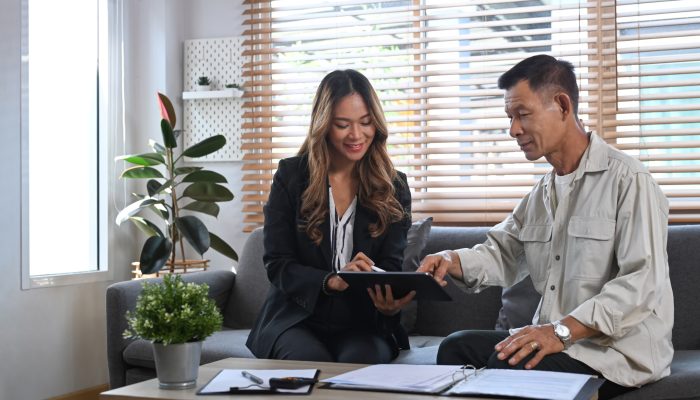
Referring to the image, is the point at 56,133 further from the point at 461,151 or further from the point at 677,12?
the point at 677,12

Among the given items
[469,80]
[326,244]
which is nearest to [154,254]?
[326,244]

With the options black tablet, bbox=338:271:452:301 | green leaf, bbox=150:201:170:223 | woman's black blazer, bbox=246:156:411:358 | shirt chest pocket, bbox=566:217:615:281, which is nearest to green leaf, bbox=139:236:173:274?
green leaf, bbox=150:201:170:223

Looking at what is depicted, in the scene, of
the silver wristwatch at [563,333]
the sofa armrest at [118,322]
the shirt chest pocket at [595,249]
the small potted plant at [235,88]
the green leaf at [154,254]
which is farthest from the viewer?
the small potted plant at [235,88]

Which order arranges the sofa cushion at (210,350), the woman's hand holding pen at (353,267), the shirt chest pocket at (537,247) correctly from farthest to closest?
the sofa cushion at (210,350), the woman's hand holding pen at (353,267), the shirt chest pocket at (537,247)

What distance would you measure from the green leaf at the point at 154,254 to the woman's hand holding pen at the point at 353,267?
1.42 meters

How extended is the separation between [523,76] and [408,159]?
167cm

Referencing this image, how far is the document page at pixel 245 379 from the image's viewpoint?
176 cm

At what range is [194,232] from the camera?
3.75 m

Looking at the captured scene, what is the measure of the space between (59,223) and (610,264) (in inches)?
103

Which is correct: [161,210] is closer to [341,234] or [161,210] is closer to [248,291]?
[248,291]

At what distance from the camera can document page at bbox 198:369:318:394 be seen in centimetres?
176

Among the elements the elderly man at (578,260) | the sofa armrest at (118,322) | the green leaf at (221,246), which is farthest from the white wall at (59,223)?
the elderly man at (578,260)

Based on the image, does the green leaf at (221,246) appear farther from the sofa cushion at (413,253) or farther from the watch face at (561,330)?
the watch face at (561,330)

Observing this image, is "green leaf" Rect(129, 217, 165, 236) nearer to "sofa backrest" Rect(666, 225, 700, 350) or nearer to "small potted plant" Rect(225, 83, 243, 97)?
"small potted plant" Rect(225, 83, 243, 97)
